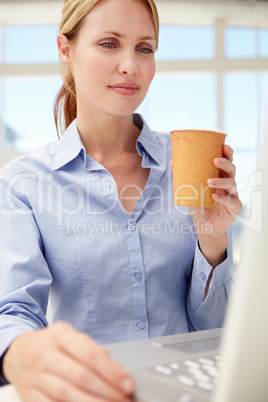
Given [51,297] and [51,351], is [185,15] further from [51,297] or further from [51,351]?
[51,351]

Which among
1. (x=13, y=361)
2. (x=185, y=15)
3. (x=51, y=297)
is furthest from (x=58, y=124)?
(x=185, y=15)

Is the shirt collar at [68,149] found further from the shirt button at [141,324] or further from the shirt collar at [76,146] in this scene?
the shirt button at [141,324]

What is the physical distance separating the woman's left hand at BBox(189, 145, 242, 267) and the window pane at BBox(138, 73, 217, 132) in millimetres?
5954

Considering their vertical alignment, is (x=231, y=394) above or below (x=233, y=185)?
below

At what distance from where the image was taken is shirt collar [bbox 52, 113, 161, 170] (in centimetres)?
123

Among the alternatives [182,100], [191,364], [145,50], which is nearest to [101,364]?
[191,364]

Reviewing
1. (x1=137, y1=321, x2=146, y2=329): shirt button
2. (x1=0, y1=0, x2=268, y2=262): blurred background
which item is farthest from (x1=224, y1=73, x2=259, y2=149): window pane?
(x1=137, y1=321, x2=146, y2=329): shirt button

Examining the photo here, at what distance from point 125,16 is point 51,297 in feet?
2.58

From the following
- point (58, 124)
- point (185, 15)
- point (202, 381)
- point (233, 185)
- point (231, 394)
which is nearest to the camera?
point (231, 394)

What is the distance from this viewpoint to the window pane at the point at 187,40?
273 inches

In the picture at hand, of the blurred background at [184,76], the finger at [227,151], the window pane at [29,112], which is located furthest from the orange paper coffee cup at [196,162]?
the window pane at [29,112]

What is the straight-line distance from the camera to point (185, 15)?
6.33 m

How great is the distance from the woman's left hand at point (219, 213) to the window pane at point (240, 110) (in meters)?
6.03

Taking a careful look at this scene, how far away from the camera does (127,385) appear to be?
0.46 metres
